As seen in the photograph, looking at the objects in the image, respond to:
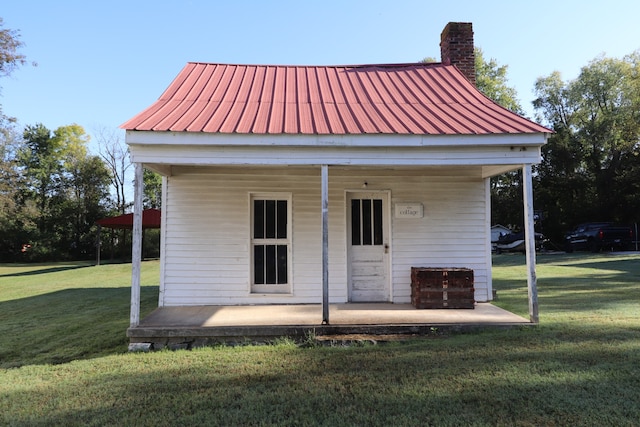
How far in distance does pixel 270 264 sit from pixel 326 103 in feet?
10.2

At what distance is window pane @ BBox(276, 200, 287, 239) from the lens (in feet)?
26.0

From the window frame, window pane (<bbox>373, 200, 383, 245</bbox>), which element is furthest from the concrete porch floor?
window pane (<bbox>373, 200, 383, 245</bbox>)

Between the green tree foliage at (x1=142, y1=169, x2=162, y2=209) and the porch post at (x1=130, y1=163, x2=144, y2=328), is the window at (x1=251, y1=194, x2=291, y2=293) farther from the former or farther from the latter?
the green tree foliage at (x1=142, y1=169, x2=162, y2=209)

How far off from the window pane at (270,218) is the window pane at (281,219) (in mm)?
74

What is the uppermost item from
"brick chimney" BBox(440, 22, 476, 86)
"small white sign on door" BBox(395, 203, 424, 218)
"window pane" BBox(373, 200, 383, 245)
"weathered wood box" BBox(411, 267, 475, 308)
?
"brick chimney" BBox(440, 22, 476, 86)

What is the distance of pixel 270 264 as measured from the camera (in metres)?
7.87

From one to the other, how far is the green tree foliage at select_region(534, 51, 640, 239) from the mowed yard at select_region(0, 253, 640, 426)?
27291 millimetres

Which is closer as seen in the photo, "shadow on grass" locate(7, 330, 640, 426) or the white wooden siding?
"shadow on grass" locate(7, 330, 640, 426)

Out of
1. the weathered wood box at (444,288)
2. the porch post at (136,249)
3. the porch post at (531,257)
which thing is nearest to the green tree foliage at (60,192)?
the porch post at (136,249)

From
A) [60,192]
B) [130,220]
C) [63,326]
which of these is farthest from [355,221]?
[60,192]

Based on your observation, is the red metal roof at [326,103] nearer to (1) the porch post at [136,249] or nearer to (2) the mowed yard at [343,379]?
(1) the porch post at [136,249]

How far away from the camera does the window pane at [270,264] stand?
7840 mm

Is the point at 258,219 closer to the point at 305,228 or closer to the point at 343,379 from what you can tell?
the point at 305,228

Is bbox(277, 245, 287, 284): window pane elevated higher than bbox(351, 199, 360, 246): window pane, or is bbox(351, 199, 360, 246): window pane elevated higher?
bbox(351, 199, 360, 246): window pane
